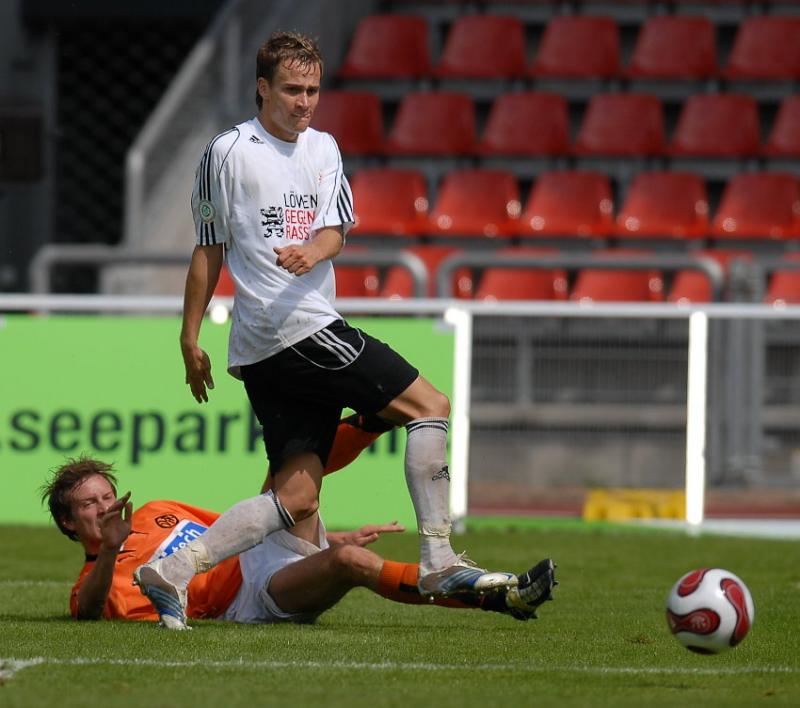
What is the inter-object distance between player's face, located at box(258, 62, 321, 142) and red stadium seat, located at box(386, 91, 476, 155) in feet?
32.5

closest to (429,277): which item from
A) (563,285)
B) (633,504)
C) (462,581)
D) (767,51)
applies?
(563,285)

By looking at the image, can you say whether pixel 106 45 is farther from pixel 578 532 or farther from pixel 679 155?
pixel 578 532

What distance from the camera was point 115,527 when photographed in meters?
6.11

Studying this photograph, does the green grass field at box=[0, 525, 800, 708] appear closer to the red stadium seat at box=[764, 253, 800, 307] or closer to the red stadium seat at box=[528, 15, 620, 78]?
the red stadium seat at box=[764, 253, 800, 307]

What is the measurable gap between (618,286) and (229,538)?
26.3 feet

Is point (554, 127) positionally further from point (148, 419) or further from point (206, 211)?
point (206, 211)

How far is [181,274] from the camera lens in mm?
13312

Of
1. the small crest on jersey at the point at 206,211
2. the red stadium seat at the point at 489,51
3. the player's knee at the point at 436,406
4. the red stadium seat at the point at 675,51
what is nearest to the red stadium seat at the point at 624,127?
the red stadium seat at the point at 675,51

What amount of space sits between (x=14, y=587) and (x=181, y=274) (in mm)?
5710

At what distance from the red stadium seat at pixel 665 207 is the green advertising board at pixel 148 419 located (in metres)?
4.79

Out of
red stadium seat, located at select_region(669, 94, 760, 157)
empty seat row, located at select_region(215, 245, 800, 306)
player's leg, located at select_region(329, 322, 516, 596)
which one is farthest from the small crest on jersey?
red stadium seat, located at select_region(669, 94, 760, 157)

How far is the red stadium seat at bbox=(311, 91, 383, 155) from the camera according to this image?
15.9 metres

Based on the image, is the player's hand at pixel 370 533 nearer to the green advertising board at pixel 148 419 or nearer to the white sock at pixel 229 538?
the white sock at pixel 229 538

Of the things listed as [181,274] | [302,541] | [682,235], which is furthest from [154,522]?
[682,235]
